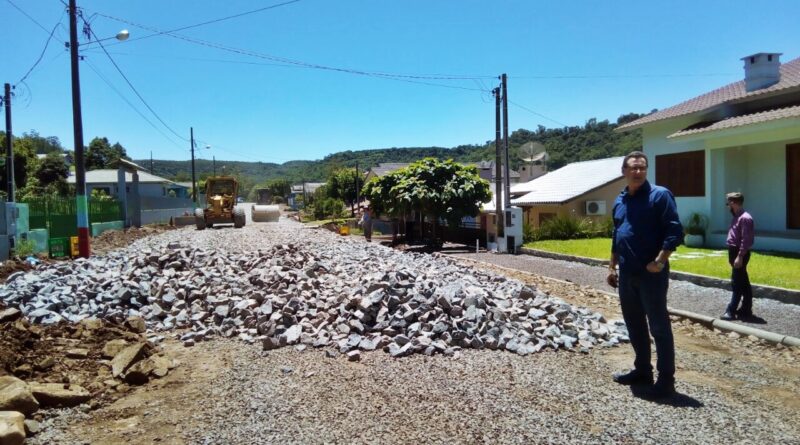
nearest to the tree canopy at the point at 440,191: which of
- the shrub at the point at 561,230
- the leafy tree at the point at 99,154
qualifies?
the shrub at the point at 561,230

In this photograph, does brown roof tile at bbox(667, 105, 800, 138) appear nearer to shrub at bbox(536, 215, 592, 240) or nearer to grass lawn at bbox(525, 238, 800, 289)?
grass lawn at bbox(525, 238, 800, 289)

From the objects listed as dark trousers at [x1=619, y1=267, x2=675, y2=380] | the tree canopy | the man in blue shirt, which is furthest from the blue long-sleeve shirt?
the tree canopy

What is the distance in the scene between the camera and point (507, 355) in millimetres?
5820

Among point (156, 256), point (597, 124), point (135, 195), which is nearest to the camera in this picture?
point (156, 256)

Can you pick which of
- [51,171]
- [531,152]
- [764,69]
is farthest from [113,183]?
[764,69]

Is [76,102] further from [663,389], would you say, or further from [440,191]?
[663,389]

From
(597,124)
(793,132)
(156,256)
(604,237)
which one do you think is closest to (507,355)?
(156,256)

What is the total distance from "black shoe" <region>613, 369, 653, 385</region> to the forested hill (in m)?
17.7

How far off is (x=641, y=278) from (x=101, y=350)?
5408 millimetres

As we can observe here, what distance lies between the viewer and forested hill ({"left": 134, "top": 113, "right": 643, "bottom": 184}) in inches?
1816

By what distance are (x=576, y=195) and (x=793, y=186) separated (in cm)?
983

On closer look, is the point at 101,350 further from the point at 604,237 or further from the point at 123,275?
the point at 604,237

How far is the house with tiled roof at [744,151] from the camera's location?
13.6m

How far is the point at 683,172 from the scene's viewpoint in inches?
673
